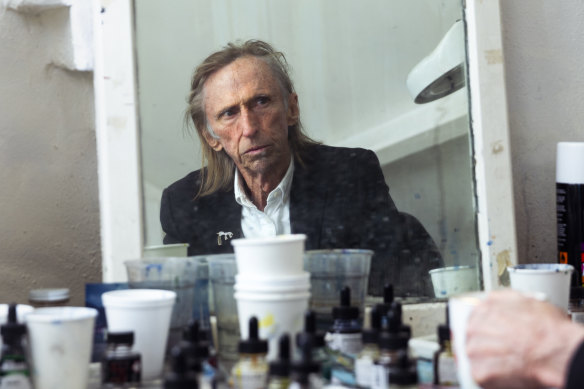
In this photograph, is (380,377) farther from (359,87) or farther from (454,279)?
(359,87)

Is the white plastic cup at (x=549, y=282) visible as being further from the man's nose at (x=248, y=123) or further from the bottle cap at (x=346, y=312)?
the man's nose at (x=248, y=123)

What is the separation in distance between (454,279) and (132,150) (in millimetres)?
624

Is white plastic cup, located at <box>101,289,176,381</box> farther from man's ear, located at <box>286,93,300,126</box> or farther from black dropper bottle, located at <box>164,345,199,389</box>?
man's ear, located at <box>286,93,300,126</box>

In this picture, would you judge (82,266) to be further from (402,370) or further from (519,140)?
(519,140)

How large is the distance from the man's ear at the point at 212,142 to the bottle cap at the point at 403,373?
1.91 feet

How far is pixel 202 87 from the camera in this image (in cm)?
127

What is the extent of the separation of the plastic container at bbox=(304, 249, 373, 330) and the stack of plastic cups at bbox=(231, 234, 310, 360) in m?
0.15

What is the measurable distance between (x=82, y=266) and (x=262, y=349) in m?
0.63

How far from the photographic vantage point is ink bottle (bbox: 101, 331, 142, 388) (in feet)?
2.88

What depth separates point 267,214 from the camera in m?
1.30

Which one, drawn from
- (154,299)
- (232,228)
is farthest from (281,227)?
(154,299)

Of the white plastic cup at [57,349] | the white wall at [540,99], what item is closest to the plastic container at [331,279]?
the white plastic cup at [57,349]

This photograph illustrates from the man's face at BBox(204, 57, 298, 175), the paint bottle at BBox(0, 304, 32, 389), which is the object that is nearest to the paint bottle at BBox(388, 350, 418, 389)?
the paint bottle at BBox(0, 304, 32, 389)

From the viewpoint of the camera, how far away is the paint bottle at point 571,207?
131 cm
